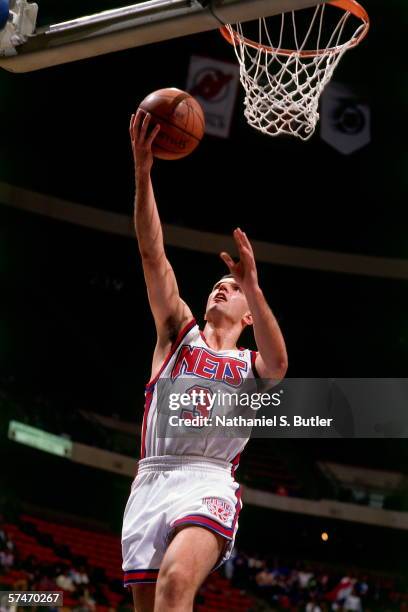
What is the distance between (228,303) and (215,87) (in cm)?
1095

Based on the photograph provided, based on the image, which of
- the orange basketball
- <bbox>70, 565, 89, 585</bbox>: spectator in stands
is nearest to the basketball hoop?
the orange basketball

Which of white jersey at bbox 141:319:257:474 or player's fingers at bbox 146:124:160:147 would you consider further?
player's fingers at bbox 146:124:160:147

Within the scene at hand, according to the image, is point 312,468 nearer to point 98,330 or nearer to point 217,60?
point 98,330

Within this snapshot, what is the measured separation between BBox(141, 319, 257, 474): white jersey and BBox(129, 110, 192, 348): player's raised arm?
9 centimetres

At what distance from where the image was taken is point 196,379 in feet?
12.6

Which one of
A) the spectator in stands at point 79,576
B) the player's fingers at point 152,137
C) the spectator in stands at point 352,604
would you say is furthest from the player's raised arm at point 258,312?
the spectator in stands at point 352,604

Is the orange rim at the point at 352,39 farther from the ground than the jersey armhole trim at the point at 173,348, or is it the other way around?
the orange rim at the point at 352,39

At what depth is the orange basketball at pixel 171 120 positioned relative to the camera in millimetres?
4000

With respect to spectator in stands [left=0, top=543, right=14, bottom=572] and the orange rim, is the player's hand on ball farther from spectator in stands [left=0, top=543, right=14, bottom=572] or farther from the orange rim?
spectator in stands [left=0, top=543, right=14, bottom=572]

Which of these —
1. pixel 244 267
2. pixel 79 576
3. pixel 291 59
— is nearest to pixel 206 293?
pixel 79 576

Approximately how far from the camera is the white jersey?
3727 millimetres

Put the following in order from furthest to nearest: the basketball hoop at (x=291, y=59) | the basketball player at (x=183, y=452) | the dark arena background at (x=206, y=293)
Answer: the dark arena background at (x=206, y=293) < the basketball hoop at (x=291, y=59) < the basketball player at (x=183, y=452)

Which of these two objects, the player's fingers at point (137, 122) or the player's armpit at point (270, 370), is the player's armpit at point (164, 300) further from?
the player's fingers at point (137, 122)

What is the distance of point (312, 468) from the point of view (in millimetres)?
17766
